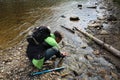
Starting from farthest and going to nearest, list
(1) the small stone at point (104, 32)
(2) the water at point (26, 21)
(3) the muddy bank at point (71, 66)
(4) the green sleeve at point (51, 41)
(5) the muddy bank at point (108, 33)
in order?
(2) the water at point (26, 21) < (1) the small stone at point (104, 32) < (5) the muddy bank at point (108, 33) < (3) the muddy bank at point (71, 66) < (4) the green sleeve at point (51, 41)

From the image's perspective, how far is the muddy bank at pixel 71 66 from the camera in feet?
25.4

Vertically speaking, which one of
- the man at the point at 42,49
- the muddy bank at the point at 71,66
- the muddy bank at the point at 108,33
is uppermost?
the man at the point at 42,49

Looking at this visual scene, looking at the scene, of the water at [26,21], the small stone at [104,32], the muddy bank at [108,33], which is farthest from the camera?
the water at [26,21]

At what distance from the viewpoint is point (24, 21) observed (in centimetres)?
1672

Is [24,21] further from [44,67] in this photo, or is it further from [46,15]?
[44,67]

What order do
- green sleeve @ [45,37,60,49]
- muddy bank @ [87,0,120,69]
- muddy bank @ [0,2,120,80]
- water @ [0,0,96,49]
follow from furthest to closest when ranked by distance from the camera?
water @ [0,0,96,49]
muddy bank @ [87,0,120,69]
muddy bank @ [0,2,120,80]
green sleeve @ [45,37,60,49]

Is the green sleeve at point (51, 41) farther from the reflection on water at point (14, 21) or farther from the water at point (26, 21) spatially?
the reflection on water at point (14, 21)

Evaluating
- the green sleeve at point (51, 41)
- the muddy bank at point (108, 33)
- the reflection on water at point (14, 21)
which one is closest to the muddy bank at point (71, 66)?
the muddy bank at point (108, 33)

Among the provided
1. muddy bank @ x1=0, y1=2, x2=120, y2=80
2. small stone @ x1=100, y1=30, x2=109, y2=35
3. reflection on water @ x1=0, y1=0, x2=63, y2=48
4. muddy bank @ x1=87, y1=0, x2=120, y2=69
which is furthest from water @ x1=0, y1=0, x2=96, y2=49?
→ small stone @ x1=100, y1=30, x2=109, y2=35

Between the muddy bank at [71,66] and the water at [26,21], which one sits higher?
the water at [26,21]

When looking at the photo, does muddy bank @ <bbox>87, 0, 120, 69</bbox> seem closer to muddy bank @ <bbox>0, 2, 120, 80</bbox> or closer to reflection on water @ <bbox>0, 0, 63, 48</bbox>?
muddy bank @ <bbox>0, 2, 120, 80</bbox>

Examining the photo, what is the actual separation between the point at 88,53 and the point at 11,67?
398 centimetres

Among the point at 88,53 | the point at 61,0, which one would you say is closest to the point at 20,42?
the point at 88,53

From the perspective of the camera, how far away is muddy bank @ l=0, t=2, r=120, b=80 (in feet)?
25.4
